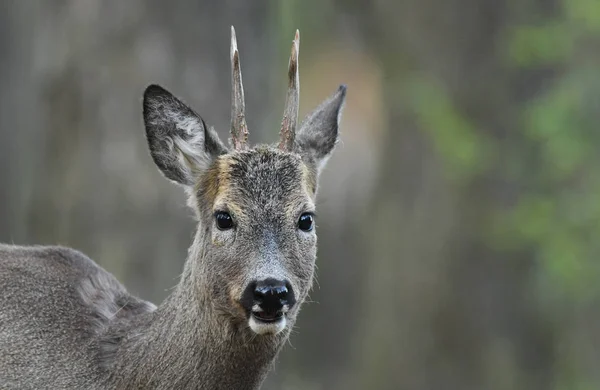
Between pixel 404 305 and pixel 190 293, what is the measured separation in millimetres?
11065

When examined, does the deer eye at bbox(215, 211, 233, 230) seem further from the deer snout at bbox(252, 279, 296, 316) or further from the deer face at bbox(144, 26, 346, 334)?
the deer snout at bbox(252, 279, 296, 316)

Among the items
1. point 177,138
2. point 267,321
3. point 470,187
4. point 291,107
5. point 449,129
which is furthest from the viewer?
point 470,187

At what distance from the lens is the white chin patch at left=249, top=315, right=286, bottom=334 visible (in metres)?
8.24

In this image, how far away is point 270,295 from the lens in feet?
26.7

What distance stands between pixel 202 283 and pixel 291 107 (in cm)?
130

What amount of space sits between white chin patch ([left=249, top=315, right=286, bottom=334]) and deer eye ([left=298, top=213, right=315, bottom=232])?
71 centimetres

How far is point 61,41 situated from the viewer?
47.5ft

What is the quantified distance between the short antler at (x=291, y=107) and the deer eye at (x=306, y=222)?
0.58m

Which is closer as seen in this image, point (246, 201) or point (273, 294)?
point (273, 294)

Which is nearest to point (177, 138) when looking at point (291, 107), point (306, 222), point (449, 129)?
point (291, 107)

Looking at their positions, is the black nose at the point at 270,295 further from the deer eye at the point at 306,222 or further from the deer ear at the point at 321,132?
the deer ear at the point at 321,132

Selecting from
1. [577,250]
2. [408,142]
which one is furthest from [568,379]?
[408,142]

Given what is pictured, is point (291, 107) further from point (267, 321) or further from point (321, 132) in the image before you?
point (267, 321)

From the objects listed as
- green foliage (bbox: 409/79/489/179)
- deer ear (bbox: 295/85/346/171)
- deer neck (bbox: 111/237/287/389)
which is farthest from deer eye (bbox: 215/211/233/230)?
green foliage (bbox: 409/79/489/179)
